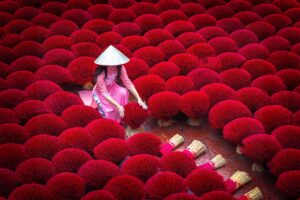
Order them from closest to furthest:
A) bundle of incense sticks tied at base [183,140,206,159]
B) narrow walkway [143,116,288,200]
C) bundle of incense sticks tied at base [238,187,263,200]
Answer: bundle of incense sticks tied at base [238,187,263,200]
narrow walkway [143,116,288,200]
bundle of incense sticks tied at base [183,140,206,159]

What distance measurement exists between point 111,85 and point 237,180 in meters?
0.86

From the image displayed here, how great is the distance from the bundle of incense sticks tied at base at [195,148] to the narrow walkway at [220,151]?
0.15ft

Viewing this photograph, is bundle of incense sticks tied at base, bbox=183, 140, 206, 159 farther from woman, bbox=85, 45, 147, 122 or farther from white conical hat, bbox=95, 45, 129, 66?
white conical hat, bbox=95, 45, 129, 66

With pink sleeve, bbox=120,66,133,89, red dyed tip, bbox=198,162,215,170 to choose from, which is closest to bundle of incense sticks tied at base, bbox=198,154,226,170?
red dyed tip, bbox=198,162,215,170

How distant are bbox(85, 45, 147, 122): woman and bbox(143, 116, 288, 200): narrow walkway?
200mm

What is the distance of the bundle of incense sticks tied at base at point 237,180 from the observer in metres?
2.28

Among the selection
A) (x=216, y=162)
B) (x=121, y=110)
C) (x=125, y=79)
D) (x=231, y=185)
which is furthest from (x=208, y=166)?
(x=125, y=79)

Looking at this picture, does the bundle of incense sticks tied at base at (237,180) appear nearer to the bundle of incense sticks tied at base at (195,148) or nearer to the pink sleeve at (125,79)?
the bundle of incense sticks tied at base at (195,148)

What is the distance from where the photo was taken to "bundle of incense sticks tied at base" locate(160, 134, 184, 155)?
2.42 metres

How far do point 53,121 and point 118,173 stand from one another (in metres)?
0.47

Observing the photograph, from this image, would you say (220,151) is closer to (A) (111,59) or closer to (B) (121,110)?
(B) (121,110)

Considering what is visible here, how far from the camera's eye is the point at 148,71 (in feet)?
9.34

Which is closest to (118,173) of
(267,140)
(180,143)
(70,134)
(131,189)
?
(131,189)

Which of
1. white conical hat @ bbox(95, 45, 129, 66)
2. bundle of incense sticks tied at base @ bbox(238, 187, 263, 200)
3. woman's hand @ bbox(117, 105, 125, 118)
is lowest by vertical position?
bundle of incense sticks tied at base @ bbox(238, 187, 263, 200)
